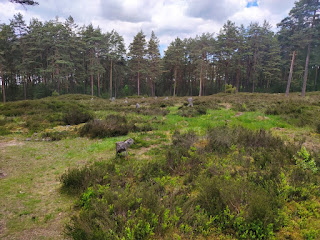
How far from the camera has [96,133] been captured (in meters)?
8.98

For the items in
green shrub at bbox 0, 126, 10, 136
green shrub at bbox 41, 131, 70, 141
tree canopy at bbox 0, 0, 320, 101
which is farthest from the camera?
tree canopy at bbox 0, 0, 320, 101

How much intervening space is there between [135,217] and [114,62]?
5105cm

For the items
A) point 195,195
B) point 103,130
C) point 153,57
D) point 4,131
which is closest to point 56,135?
point 103,130

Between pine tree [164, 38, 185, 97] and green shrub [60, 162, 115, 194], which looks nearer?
green shrub [60, 162, 115, 194]

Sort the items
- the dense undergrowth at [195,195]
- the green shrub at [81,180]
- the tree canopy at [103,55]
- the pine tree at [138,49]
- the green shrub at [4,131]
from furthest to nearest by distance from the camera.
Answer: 1. the pine tree at [138,49]
2. the tree canopy at [103,55]
3. the green shrub at [4,131]
4. the green shrub at [81,180]
5. the dense undergrowth at [195,195]

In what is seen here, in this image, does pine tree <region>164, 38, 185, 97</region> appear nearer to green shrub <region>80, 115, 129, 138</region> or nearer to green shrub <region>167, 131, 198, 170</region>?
green shrub <region>80, 115, 129, 138</region>

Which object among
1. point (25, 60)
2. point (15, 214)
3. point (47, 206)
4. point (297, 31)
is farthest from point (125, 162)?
point (25, 60)

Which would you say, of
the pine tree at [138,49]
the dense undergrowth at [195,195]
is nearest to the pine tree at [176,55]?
the pine tree at [138,49]

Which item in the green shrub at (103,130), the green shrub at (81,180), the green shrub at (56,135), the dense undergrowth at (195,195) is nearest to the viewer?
the dense undergrowth at (195,195)

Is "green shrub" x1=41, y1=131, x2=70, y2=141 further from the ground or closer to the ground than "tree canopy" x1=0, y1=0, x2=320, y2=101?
closer to the ground

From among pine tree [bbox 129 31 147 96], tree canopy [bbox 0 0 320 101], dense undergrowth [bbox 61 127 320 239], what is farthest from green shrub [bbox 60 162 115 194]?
pine tree [bbox 129 31 147 96]

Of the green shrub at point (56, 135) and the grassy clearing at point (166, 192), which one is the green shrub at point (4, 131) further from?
the grassy clearing at point (166, 192)

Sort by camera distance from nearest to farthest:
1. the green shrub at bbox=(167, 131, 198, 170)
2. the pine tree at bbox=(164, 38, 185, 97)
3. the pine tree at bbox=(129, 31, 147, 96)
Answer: the green shrub at bbox=(167, 131, 198, 170), the pine tree at bbox=(129, 31, 147, 96), the pine tree at bbox=(164, 38, 185, 97)

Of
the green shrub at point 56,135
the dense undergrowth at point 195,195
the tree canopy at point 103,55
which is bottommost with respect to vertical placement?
the green shrub at point 56,135
